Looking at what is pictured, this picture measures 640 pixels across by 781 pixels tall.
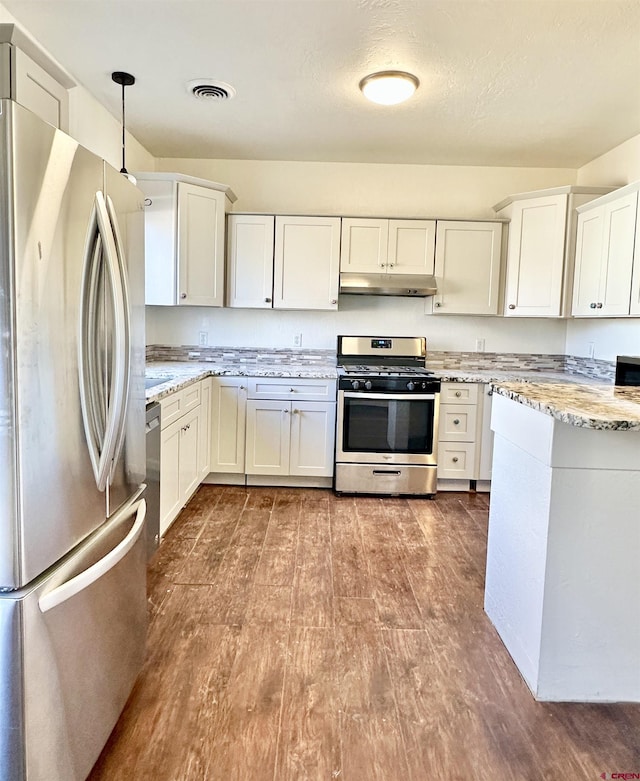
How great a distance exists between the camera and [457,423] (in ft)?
12.6

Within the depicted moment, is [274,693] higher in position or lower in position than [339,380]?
lower

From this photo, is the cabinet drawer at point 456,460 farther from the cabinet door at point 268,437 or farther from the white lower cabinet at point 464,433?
the cabinet door at point 268,437

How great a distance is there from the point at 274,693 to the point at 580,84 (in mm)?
3202

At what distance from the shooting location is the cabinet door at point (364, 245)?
13.0 feet

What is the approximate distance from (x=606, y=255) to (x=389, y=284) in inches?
56.6

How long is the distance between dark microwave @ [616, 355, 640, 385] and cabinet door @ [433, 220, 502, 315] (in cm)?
100

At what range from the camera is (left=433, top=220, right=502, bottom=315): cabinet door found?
3.96 metres

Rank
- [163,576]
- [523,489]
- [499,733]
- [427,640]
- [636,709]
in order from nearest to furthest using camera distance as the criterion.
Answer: [499,733] < [636,709] < [523,489] < [427,640] < [163,576]

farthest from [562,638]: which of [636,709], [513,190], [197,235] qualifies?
[513,190]

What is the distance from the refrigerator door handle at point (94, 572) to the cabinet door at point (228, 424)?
7.10ft

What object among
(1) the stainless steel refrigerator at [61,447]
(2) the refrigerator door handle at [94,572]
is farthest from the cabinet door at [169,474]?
(1) the stainless steel refrigerator at [61,447]

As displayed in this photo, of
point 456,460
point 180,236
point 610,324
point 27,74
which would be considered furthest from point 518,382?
point 180,236

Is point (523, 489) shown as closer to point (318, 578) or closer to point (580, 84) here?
point (318, 578)

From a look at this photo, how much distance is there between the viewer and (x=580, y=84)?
272 centimetres
